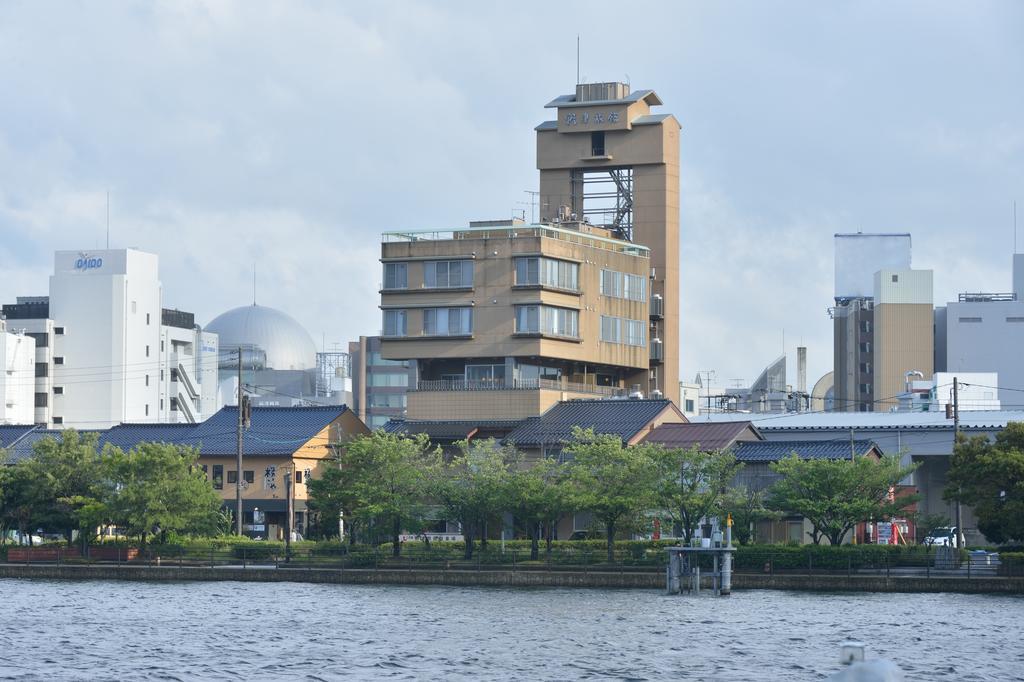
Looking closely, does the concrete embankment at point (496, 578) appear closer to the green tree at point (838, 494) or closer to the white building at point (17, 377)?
the green tree at point (838, 494)

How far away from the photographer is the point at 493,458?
82000 mm

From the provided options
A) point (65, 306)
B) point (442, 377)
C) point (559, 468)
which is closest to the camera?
point (559, 468)

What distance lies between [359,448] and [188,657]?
35.4 metres

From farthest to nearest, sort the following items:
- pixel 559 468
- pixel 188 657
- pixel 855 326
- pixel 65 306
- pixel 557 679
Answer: pixel 855 326
pixel 65 306
pixel 559 468
pixel 188 657
pixel 557 679

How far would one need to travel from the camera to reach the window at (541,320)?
100938mm

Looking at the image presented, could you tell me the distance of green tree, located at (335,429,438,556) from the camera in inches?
3164

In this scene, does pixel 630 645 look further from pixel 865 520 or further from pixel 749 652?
pixel 865 520

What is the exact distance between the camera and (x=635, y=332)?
4323 inches

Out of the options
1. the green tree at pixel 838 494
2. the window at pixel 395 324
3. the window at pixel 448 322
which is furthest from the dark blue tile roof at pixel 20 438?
the green tree at pixel 838 494

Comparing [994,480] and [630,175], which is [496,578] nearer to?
[994,480]

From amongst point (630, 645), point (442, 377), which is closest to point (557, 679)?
point (630, 645)

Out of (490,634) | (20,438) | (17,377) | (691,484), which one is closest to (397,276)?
(20,438)

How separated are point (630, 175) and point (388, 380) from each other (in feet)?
255

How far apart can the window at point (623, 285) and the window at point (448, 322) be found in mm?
10571
